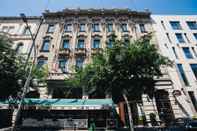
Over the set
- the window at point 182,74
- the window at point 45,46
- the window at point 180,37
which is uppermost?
the window at point 180,37

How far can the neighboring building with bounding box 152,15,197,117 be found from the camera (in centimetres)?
1923

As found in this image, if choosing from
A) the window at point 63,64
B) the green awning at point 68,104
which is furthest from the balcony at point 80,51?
the green awning at point 68,104

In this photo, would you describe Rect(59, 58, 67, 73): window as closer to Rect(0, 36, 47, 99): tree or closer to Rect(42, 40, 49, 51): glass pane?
Rect(42, 40, 49, 51): glass pane

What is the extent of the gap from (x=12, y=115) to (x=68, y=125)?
7955 mm

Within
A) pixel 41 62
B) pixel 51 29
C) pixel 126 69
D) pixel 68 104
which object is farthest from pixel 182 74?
pixel 51 29

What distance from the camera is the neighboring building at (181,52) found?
1923 centimetres

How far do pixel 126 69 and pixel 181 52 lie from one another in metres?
14.8

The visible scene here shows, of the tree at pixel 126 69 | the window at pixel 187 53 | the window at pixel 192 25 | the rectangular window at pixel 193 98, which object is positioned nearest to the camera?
the tree at pixel 126 69

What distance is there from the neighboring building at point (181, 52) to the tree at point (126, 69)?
313 inches

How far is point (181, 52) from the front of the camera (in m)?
23.3

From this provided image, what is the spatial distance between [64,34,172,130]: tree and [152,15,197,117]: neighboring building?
26.1 ft

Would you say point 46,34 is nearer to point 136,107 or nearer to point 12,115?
point 12,115

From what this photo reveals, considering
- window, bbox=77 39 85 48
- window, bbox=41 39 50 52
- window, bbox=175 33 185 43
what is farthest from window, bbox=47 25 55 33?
window, bbox=175 33 185 43

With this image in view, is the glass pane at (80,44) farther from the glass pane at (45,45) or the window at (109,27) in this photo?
the window at (109,27)
